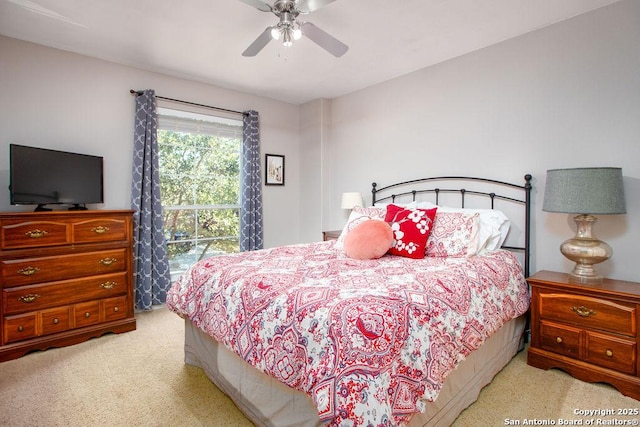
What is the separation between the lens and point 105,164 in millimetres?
3254

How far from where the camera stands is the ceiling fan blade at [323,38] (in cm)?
217

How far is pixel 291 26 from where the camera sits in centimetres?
213

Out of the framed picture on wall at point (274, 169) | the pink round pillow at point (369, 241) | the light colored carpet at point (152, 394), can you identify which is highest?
the framed picture on wall at point (274, 169)

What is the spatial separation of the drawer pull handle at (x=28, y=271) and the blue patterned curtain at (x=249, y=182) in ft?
6.80

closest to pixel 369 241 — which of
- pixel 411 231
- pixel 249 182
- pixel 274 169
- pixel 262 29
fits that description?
pixel 411 231

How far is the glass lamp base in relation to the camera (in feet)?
7.13

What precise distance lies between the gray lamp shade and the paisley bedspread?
0.60 metres

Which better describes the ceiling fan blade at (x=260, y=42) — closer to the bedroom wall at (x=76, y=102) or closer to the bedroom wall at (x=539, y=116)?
the bedroom wall at (x=76, y=102)

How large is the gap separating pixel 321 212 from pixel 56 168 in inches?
114

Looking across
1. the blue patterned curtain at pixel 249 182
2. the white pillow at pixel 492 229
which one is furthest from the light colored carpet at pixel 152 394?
the blue patterned curtain at pixel 249 182

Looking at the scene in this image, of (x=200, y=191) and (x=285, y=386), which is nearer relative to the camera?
(x=285, y=386)

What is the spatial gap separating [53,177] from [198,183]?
1.45 meters

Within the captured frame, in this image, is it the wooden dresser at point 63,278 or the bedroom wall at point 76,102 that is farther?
the bedroom wall at point 76,102

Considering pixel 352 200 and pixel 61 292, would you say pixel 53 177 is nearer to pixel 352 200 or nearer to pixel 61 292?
pixel 61 292
